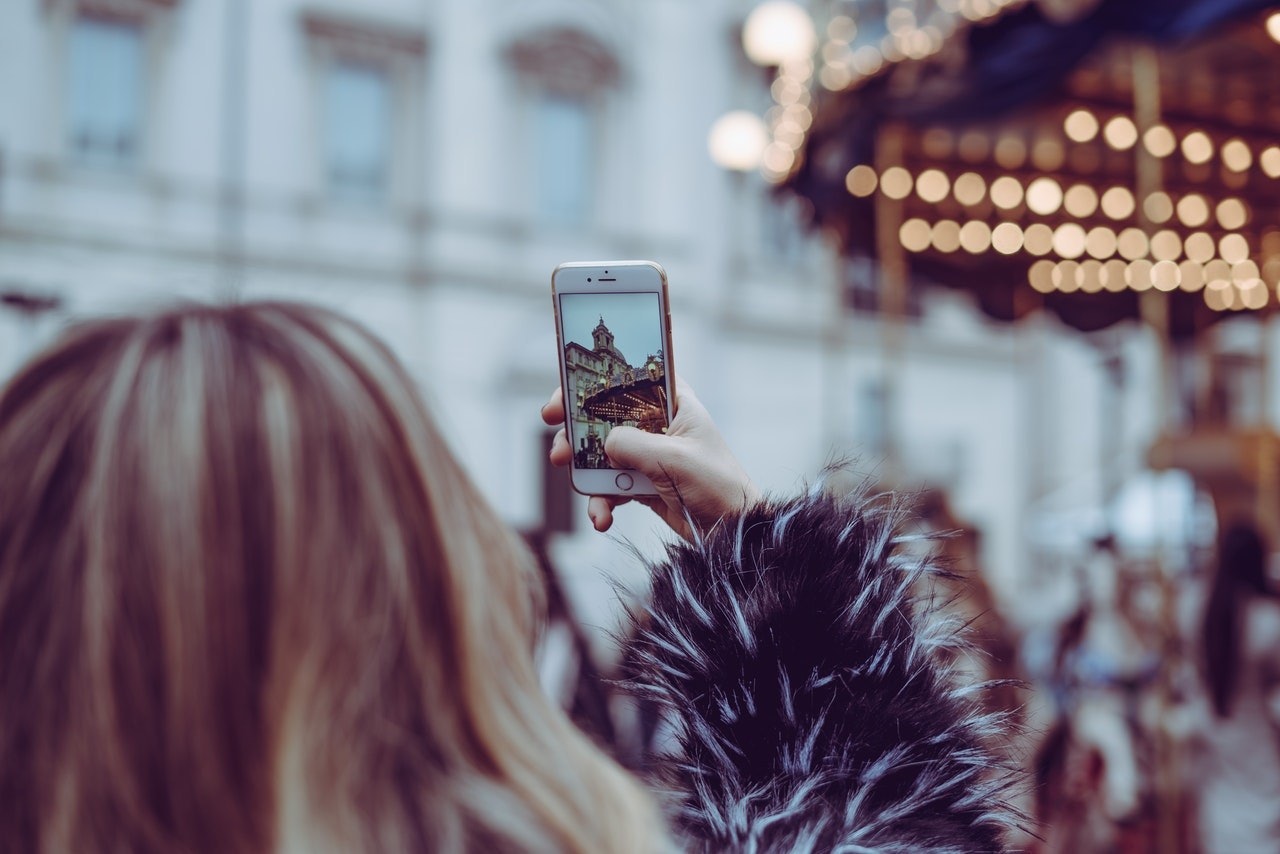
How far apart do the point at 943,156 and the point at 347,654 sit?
6495 millimetres

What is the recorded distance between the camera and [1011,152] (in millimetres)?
6812

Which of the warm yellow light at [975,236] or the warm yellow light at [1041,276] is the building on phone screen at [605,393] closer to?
the warm yellow light at [975,236]

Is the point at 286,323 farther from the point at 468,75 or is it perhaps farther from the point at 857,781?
the point at 468,75

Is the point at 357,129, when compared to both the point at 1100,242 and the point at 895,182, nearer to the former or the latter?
the point at 895,182

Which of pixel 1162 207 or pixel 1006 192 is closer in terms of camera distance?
pixel 1006 192

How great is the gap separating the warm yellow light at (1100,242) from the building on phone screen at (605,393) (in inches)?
279

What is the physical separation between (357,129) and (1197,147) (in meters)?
10.7

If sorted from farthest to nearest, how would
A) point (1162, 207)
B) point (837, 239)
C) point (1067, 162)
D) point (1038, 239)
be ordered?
1. point (1038, 239)
2. point (1162, 207)
3. point (837, 239)
4. point (1067, 162)

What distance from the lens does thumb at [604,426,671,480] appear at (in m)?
1.38

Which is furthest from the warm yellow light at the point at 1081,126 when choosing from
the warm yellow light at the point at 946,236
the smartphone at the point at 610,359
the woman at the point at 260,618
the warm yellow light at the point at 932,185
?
the woman at the point at 260,618

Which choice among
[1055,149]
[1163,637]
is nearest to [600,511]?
[1163,637]

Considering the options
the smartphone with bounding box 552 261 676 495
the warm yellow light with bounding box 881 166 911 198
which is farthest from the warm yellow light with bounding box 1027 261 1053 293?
the smartphone with bounding box 552 261 676 495

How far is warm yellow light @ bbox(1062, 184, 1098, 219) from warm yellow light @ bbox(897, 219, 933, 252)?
86 cm

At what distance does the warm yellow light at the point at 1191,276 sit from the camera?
830 cm
